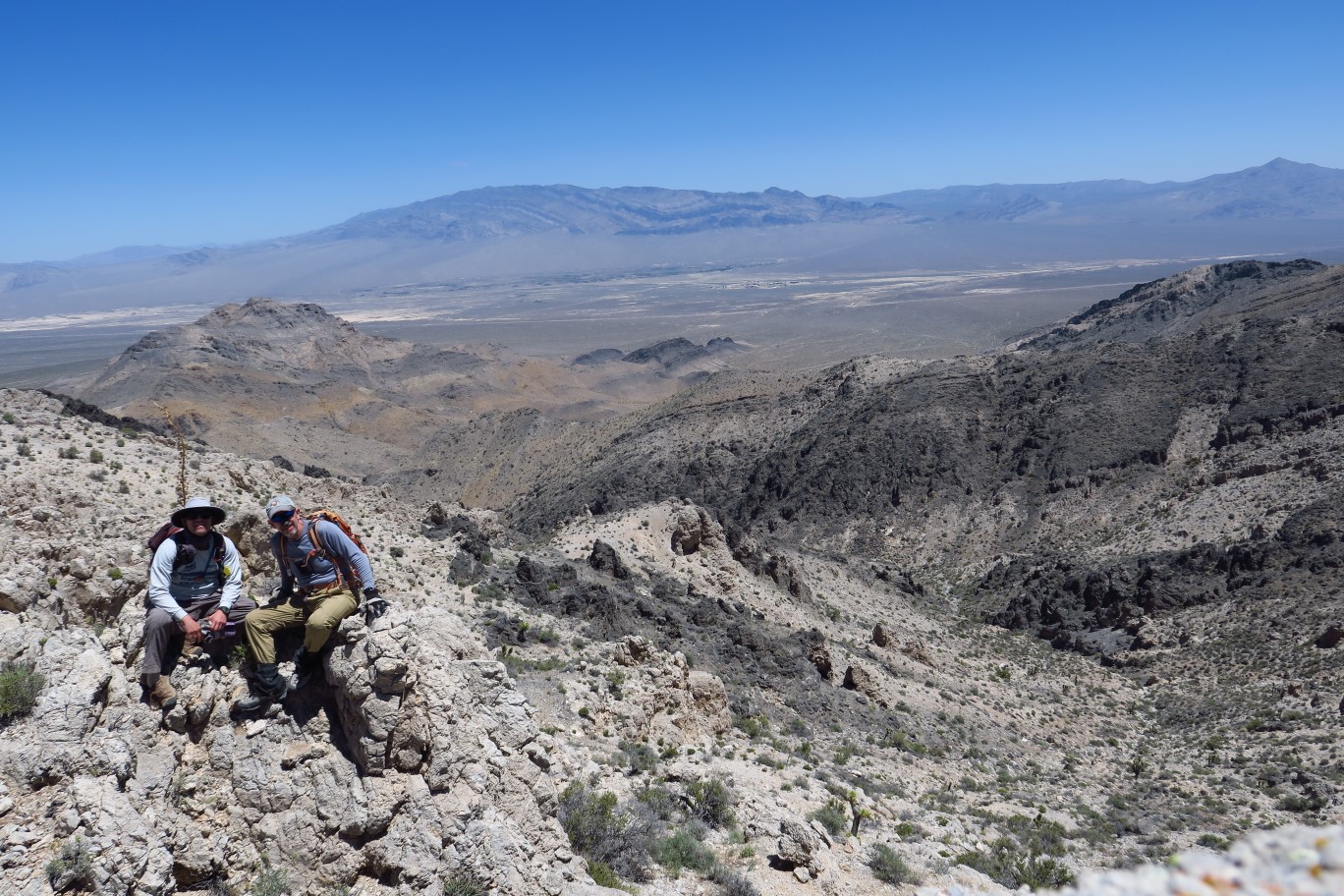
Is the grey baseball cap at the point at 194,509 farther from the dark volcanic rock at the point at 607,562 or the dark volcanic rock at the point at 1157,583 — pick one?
the dark volcanic rock at the point at 1157,583

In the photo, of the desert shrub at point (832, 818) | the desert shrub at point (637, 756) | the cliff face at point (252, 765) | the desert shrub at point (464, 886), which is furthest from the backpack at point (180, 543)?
the desert shrub at point (832, 818)

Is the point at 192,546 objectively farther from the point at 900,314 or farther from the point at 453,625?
the point at 900,314

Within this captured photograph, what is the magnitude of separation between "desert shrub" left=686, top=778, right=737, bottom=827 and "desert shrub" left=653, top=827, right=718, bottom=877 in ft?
2.45

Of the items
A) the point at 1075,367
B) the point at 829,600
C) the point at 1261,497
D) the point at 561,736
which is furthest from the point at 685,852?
the point at 1075,367

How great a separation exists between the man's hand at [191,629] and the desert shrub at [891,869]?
702cm

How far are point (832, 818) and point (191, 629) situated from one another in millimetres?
7551

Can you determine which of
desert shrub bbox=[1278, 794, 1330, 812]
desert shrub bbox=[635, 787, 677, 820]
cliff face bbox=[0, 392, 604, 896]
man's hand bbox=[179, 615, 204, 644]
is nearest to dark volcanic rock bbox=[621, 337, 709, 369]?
desert shrub bbox=[1278, 794, 1330, 812]

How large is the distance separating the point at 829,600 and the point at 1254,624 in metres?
11.7

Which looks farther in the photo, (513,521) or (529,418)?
(529,418)

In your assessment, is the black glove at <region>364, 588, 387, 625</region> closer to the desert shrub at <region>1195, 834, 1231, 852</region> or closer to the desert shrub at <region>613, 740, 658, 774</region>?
the desert shrub at <region>613, 740, 658, 774</region>

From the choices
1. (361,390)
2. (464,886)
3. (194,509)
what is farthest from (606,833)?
(361,390)

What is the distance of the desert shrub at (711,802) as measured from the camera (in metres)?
8.84

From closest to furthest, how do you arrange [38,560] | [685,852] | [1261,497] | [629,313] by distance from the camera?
[38,560]
[685,852]
[1261,497]
[629,313]

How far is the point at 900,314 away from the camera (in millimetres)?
→ 146500
